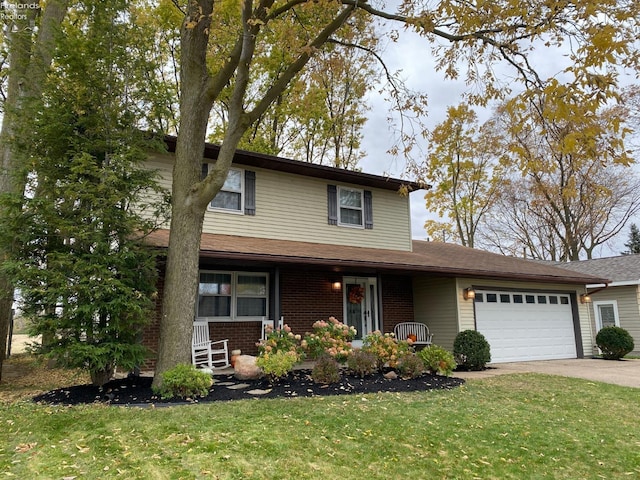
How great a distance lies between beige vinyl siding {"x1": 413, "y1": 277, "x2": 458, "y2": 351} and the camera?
453 inches

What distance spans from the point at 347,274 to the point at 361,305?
98cm

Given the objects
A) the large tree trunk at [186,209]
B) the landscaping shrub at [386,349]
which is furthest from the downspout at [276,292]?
the large tree trunk at [186,209]

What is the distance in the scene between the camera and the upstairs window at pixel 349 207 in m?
11.9

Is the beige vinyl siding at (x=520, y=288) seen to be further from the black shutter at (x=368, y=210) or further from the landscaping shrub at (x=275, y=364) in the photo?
the landscaping shrub at (x=275, y=364)

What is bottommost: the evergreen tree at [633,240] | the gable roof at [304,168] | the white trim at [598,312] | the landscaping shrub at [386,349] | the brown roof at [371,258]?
the landscaping shrub at [386,349]

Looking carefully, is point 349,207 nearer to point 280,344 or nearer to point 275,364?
point 280,344

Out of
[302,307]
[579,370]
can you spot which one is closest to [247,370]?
[302,307]

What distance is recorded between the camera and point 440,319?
39.0 feet

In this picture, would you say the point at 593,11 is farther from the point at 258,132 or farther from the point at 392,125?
the point at 258,132

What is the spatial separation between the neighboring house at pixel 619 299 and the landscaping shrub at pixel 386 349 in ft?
32.3

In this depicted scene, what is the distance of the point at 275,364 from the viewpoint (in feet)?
23.5

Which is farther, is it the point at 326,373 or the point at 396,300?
the point at 396,300

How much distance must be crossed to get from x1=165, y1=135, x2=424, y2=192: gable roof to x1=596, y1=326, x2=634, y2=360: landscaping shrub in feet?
24.2

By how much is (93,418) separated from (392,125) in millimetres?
7423
